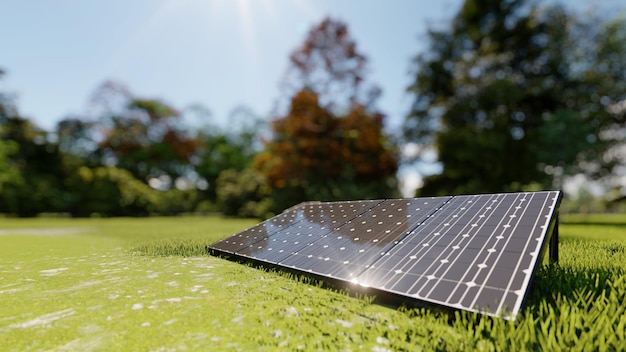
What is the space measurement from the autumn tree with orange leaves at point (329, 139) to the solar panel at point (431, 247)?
16.8 m

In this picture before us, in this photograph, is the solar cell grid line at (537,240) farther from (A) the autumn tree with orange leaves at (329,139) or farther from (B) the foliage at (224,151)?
(B) the foliage at (224,151)

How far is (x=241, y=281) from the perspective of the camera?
5711 mm

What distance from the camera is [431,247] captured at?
4910 millimetres

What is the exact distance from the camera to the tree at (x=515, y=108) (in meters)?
23.3

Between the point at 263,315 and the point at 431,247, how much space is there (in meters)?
2.63

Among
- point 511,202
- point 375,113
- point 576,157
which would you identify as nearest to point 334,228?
point 511,202

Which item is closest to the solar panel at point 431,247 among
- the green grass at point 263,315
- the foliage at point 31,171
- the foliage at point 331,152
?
the green grass at point 263,315

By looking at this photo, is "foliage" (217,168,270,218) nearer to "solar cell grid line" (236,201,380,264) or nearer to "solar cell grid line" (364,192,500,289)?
Result: "solar cell grid line" (236,201,380,264)

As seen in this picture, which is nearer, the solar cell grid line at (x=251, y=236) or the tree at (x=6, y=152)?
the solar cell grid line at (x=251, y=236)

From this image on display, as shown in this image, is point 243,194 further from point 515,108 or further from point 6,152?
point 515,108

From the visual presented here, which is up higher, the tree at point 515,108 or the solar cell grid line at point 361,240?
the tree at point 515,108

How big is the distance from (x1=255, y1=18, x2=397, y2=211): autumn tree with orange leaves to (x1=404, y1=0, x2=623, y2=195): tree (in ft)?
14.6

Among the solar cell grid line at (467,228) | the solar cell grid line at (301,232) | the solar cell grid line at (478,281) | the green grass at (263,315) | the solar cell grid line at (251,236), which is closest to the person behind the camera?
the green grass at (263,315)

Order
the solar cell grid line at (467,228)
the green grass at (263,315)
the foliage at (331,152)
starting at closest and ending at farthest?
1. the green grass at (263,315)
2. the solar cell grid line at (467,228)
3. the foliage at (331,152)
